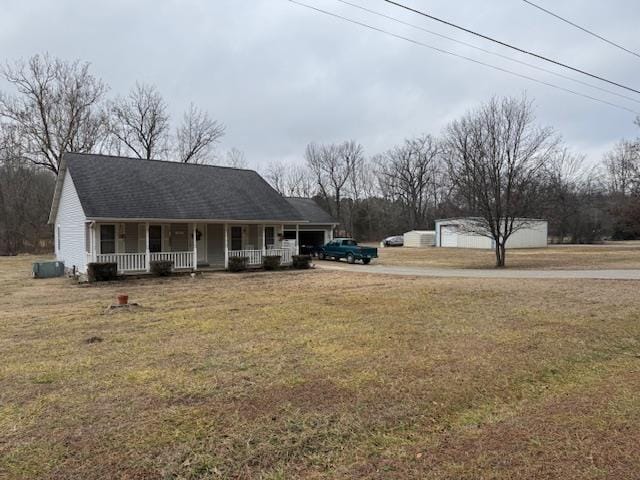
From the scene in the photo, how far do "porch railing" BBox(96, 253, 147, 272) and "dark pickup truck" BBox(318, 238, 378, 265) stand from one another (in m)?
12.6

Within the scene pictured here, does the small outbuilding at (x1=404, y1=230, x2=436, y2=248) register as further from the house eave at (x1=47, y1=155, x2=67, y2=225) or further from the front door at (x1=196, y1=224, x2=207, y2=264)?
the house eave at (x1=47, y1=155, x2=67, y2=225)

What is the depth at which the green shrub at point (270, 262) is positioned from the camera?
21.6 m

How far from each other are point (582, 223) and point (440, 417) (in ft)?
187

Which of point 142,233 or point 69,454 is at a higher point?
point 142,233

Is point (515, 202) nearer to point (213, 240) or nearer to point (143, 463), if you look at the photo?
point (213, 240)

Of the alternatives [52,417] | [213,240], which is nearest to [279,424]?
[52,417]

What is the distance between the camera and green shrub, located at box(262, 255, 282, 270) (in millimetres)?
21594

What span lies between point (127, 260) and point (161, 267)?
1.44m

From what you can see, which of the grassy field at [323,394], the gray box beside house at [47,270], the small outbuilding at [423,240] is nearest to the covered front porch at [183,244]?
the gray box beside house at [47,270]

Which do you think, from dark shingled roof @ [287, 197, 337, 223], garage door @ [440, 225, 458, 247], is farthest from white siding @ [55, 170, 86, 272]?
garage door @ [440, 225, 458, 247]

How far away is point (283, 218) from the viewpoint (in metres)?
23.1

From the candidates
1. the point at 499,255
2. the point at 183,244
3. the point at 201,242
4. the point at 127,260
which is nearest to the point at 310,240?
the point at 201,242

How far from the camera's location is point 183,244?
21.1 m

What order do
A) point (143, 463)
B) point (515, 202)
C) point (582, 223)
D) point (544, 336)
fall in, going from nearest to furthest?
1. point (143, 463)
2. point (544, 336)
3. point (515, 202)
4. point (582, 223)
